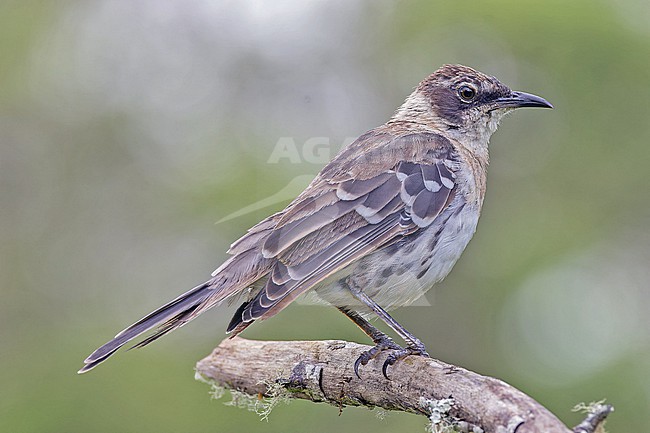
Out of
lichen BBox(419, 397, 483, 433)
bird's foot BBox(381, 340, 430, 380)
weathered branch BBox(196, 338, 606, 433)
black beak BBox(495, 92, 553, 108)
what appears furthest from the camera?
black beak BBox(495, 92, 553, 108)

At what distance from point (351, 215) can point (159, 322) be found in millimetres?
1020

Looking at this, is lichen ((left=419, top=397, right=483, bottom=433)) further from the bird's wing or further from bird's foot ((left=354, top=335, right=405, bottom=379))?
the bird's wing

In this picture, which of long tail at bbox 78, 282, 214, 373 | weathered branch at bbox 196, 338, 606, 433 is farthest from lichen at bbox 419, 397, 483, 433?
long tail at bbox 78, 282, 214, 373

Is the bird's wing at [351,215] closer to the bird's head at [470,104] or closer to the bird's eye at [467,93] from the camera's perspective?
the bird's head at [470,104]

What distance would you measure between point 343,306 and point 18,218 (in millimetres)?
4508

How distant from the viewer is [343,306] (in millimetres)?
4082

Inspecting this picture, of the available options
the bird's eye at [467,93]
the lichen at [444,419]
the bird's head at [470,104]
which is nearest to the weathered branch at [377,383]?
the lichen at [444,419]

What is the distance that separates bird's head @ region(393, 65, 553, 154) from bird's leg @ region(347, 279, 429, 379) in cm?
122

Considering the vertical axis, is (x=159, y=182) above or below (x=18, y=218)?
below

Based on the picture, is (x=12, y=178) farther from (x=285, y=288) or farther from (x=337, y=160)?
(x=285, y=288)

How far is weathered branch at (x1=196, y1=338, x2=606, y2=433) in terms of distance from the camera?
2.75 m

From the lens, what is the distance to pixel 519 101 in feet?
14.6

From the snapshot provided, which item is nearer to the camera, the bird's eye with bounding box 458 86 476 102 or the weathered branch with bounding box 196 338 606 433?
the weathered branch with bounding box 196 338 606 433

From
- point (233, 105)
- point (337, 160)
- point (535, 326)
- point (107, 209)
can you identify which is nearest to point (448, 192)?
point (337, 160)
